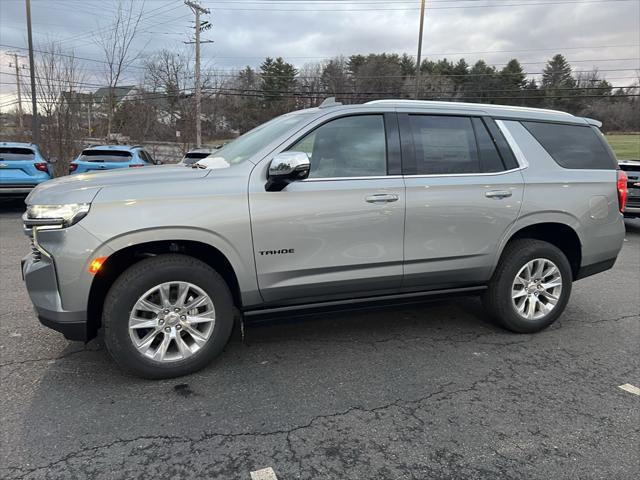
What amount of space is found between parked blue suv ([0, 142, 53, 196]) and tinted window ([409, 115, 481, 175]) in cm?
977

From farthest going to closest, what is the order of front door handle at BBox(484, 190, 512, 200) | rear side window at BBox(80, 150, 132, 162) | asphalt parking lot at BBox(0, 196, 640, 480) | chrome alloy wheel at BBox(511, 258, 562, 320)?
1. rear side window at BBox(80, 150, 132, 162)
2. chrome alloy wheel at BBox(511, 258, 562, 320)
3. front door handle at BBox(484, 190, 512, 200)
4. asphalt parking lot at BBox(0, 196, 640, 480)

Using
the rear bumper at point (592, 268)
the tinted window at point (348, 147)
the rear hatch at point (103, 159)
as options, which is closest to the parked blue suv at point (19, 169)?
the rear hatch at point (103, 159)

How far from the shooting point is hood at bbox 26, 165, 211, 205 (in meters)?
2.93

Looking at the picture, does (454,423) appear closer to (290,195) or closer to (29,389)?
(290,195)

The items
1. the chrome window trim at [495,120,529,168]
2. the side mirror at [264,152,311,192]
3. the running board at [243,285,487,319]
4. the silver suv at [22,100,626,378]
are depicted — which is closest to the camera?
the silver suv at [22,100,626,378]

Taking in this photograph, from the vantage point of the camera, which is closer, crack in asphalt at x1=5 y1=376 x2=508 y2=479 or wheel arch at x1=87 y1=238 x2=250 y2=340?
crack in asphalt at x1=5 y1=376 x2=508 y2=479

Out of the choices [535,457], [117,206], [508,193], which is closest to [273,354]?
[117,206]

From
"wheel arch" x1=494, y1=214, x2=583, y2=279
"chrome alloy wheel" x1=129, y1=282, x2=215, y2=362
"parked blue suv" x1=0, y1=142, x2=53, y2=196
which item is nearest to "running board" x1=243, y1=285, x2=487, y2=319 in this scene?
"chrome alloy wheel" x1=129, y1=282, x2=215, y2=362

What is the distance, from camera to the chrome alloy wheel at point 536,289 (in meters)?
4.18

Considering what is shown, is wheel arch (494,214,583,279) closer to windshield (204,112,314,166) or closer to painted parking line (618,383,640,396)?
painted parking line (618,383,640,396)

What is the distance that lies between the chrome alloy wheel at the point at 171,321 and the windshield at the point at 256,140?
1.02 meters

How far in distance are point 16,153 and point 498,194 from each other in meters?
11.2

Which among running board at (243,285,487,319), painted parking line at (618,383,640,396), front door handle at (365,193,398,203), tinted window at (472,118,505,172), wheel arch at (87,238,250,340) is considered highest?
tinted window at (472,118,505,172)

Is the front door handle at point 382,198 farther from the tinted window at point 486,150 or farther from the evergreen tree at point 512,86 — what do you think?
the evergreen tree at point 512,86
